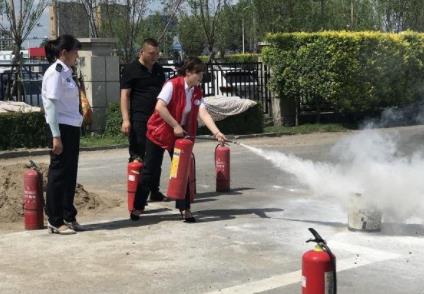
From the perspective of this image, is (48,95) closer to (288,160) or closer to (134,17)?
(288,160)

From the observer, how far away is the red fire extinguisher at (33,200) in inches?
276

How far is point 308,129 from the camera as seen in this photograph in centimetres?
1878

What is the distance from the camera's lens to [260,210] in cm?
822

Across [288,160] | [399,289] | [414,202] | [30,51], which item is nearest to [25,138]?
[288,160]

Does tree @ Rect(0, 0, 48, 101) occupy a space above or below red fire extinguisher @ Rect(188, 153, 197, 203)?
above

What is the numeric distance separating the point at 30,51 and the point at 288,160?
2537cm

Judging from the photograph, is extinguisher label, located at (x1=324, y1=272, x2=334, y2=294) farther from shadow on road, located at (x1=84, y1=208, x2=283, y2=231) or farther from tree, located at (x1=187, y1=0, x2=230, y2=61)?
tree, located at (x1=187, y1=0, x2=230, y2=61)

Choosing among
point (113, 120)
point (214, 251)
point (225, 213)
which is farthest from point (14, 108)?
point (214, 251)

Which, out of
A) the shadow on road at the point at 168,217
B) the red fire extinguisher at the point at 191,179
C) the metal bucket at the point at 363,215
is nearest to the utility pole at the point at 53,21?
the red fire extinguisher at the point at 191,179

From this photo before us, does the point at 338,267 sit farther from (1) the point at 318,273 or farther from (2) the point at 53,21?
(2) the point at 53,21

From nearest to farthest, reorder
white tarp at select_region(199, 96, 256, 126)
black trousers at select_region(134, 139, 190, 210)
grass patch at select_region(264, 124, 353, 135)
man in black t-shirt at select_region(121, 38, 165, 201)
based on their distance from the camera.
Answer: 1. black trousers at select_region(134, 139, 190, 210)
2. man in black t-shirt at select_region(121, 38, 165, 201)
3. white tarp at select_region(199, 96, 256, 126)
4. grass patch at select_region(264, 124, 353, 135)

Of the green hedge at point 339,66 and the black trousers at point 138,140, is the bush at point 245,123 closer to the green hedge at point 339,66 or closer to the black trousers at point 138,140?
the green hedge at point 339,66

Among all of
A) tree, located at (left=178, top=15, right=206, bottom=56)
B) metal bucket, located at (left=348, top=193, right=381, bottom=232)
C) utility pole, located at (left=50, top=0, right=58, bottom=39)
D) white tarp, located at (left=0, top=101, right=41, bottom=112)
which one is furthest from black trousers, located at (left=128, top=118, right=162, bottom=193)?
tree, located at (left=178, top=15, right=206, bottom=56)

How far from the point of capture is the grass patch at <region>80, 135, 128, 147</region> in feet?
49.9
